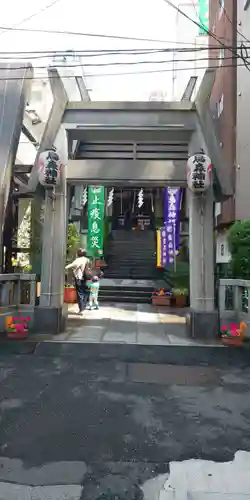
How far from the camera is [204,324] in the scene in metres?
7.66

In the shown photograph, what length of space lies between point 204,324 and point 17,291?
14.7 ft

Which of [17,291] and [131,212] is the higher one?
[131,212]

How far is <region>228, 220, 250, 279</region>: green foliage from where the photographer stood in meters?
7.71

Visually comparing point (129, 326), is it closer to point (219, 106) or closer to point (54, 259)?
point (54, 259)

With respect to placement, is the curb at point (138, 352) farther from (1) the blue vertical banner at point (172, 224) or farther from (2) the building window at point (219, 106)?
(2) the building window at point (219, 106)

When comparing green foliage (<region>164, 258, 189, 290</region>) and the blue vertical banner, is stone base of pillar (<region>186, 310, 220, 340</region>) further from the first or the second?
the blue vertical banner

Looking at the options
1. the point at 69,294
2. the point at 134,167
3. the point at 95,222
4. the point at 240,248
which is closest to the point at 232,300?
the point at 240,248

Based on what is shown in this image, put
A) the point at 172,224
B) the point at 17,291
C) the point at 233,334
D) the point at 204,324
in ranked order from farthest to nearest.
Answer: the point at 172,224 → the point at 17,291 → the point at 204,324 → the point at 233,334

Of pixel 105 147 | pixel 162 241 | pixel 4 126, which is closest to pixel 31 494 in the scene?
pixel 105 147

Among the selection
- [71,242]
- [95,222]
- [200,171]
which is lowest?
[71,242]

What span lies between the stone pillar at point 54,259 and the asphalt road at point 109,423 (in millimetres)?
2076

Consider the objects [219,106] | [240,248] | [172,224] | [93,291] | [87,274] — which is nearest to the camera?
[240,248]

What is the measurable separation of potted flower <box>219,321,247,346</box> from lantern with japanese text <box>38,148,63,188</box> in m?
4.95

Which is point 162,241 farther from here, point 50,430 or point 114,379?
point 50,430
